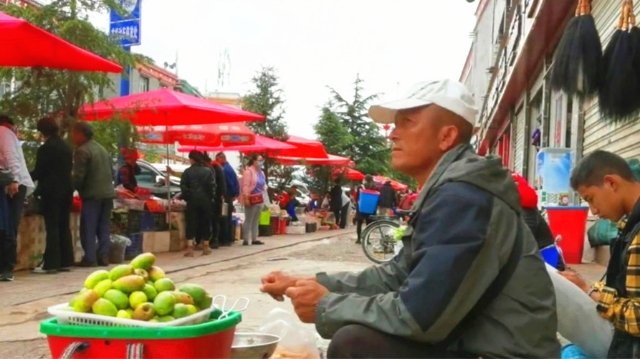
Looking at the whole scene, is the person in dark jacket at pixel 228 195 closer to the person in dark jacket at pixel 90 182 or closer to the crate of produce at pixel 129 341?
the person in dark jacket at pixel 90 182

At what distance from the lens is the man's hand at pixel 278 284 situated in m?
2.72

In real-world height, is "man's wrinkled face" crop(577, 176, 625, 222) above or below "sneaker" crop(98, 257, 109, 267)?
above

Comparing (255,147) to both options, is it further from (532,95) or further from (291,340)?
(291,340)

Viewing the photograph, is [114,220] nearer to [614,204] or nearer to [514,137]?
[614,204]

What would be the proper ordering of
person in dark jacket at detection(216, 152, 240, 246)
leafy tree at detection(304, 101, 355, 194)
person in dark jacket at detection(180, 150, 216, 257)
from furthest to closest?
leafy tree at detection(304, 101, 355, 194) < person in dark jacket at detection(216, 152, 240, 246) < person in dark jacket at detection(180, 150, 216, 257)

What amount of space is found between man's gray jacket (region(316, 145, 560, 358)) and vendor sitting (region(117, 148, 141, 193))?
1066 cm

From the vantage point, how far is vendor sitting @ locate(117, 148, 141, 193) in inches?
496

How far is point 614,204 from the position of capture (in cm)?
325

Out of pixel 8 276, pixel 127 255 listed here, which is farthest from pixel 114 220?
pixel 8 276

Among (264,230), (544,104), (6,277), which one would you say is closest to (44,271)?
(6,277)

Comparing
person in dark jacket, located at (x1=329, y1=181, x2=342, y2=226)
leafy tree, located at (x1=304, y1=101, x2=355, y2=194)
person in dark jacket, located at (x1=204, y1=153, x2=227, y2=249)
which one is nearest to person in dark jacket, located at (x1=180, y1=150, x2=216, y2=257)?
person in dark jacket, located at (x1=204, y1=153, x2=227, y2=249)

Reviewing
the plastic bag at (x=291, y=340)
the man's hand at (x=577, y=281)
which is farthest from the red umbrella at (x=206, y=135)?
the man's hand at (x=577, y=281)

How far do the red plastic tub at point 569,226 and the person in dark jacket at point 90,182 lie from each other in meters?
6.24

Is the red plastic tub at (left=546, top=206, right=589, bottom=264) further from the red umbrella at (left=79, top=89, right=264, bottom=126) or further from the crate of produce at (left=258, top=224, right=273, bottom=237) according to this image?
the crate of produce at (left=258, top=224, right=273, bottom=237)
